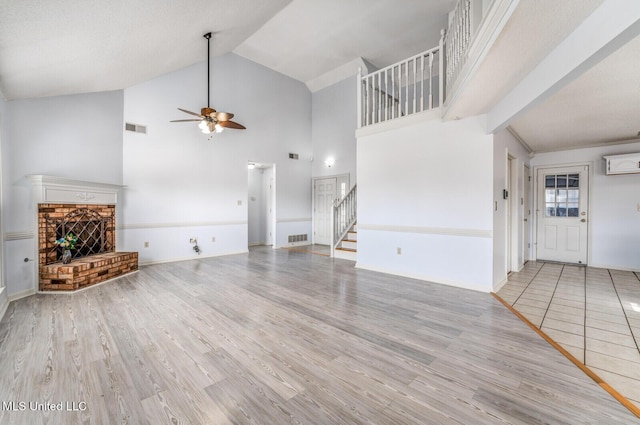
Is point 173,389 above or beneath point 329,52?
beneath

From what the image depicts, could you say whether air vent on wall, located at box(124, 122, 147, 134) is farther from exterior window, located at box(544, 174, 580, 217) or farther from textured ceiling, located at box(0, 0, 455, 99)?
exterior window, located at box(544, 174, 580, 217)

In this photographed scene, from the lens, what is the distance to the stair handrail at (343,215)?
21.3ft

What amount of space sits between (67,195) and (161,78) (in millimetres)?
2974

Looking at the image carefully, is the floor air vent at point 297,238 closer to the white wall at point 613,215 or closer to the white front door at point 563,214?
the white front door at point 563,214

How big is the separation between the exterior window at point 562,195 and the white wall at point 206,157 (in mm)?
6106

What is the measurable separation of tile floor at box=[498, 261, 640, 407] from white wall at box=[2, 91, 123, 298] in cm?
625

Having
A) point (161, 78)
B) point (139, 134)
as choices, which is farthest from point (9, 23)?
point (161, 78)

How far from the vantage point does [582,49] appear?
1.79m

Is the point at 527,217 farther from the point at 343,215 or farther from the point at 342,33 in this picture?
the point at 342,33

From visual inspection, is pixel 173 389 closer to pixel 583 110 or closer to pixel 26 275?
pixel 26 275

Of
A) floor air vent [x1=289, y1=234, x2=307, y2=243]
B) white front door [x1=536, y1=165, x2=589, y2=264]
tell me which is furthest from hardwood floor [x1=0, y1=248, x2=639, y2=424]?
floor air vent [x1=289, y1=234, x2=307, y2=243]

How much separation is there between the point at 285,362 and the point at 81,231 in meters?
4.38

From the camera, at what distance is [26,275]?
3.58m

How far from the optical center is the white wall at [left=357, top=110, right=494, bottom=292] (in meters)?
3.78
